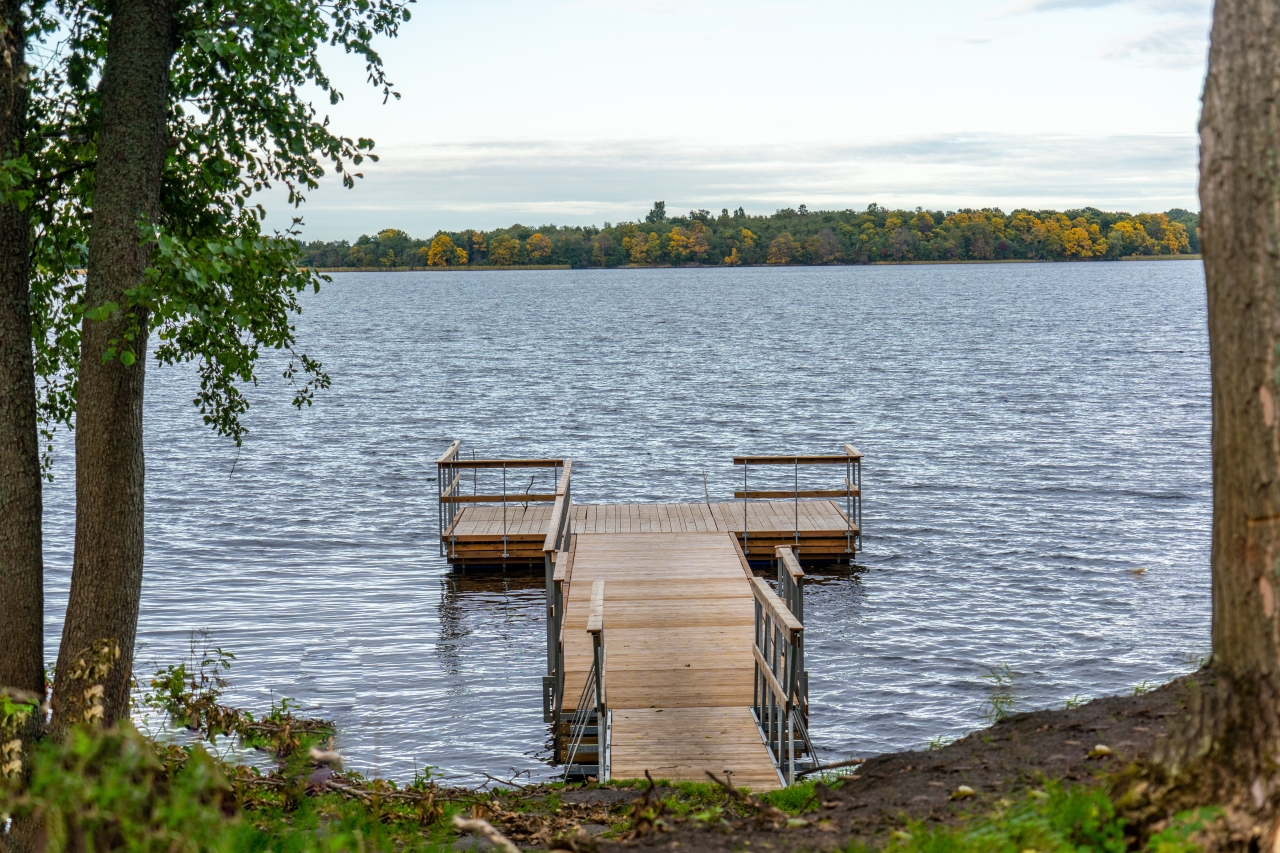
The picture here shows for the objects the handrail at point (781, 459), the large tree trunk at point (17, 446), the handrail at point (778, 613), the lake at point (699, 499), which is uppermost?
the large tree trunk at point (17, 446)

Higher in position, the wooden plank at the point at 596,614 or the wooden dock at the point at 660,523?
the wooden plank at the point at 596,614

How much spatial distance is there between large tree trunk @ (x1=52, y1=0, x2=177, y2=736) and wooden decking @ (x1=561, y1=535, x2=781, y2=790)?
405cm

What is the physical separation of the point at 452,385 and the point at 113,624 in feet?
154

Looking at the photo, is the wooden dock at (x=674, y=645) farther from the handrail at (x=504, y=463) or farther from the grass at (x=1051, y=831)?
the grass at (x=1051, y=831)

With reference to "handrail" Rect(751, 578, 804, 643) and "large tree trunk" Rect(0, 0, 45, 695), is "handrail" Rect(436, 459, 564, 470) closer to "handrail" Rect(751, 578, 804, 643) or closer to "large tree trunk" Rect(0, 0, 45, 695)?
"handrail" Rect(751, 578, 804, 643)

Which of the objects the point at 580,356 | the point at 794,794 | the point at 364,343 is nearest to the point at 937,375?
the point at 580,356

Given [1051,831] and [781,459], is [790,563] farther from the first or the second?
[1051,831]

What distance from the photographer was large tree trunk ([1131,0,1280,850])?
356 cm

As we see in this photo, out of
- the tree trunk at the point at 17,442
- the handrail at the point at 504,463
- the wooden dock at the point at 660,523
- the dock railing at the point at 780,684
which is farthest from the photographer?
the wooden dock at the point at 660,523

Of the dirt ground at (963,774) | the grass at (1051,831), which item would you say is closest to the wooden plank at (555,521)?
the dirt ground at (963,774)

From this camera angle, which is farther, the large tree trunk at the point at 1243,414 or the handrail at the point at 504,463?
the handrail at the point at 504,463

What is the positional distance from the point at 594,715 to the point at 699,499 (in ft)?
50.8

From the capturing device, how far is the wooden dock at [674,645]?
30.2 ft

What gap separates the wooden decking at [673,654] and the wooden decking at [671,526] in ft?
6.60
